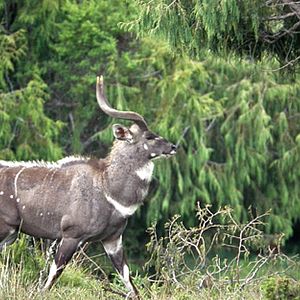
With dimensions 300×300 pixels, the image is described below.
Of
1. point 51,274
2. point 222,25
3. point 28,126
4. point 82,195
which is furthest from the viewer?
point 28,126

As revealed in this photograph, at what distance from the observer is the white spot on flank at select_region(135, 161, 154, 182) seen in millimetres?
10938

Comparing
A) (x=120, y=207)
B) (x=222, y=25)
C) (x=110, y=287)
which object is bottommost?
(x=110, y=287)

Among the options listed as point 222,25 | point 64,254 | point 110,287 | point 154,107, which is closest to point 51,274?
point 64,254

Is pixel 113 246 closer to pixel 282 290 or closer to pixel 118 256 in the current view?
pixel 118 256

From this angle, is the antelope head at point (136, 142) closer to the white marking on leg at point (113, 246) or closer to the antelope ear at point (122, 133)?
the antelope ear at point (122, 133)

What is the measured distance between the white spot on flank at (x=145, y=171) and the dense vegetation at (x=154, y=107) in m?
9.92

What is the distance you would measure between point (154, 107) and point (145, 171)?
38.5 ft

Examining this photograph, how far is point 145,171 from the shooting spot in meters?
11.0

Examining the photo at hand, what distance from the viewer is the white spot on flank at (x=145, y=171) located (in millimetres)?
10938

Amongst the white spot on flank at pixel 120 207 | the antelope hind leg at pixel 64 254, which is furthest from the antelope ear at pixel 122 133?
the antelope hind leg at pixel 64 254

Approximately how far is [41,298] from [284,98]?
42.6 ft

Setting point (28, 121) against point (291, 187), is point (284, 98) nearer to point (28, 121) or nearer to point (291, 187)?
point (291, 187)

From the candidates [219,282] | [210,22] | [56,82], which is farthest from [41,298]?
[56,82]

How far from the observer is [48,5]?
2192 centimetres
